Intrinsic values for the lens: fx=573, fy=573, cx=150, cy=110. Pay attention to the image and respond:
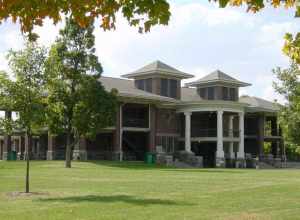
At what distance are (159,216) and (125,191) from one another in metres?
7.10

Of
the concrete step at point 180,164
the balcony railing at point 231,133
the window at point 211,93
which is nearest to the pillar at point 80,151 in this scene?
the concrete step at point 180,164

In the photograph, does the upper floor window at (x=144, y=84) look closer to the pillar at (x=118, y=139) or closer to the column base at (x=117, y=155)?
the pillar at (x=118, y=139)

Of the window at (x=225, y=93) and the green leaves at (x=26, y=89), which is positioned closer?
the green leaves at (x=26, y=89)

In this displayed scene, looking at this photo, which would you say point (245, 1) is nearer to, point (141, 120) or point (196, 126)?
point (141, 120)

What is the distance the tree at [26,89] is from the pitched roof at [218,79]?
40.8 meters

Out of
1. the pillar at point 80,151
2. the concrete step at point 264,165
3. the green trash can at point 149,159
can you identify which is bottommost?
the concrete step at point 264,165

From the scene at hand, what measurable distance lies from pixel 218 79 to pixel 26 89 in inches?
1619

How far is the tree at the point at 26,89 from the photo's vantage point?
20.5 m

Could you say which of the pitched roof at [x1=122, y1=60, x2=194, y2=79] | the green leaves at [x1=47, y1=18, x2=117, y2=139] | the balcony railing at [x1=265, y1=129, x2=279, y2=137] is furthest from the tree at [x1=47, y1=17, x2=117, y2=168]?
the balcony railing at [x1=265, y1=129, x2=279, y2=137]

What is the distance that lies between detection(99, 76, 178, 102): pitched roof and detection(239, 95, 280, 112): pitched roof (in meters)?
11.7

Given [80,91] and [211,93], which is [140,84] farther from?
[80,91]

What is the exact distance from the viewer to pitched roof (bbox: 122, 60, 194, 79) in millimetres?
58253

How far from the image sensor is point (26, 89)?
20.7 metres

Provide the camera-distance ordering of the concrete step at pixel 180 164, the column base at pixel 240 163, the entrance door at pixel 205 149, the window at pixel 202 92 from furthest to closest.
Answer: the entrance door at pixel 205 149
the window at pixel 202 92
the column base at pixel 240 163
the concrete step at pixel 180 164
